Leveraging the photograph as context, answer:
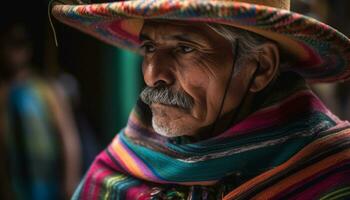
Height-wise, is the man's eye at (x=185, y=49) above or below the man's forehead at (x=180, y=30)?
below

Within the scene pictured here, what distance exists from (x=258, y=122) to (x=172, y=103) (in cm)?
19

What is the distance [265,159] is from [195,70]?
24cm

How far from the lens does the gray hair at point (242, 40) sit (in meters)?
1.16

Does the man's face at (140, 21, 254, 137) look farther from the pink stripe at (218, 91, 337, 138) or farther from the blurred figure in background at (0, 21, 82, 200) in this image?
the blurred figure in background at (0, 21, 82, 200)

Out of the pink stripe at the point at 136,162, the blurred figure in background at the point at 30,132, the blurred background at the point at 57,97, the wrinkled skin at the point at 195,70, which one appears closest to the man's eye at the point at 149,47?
the wrinkled skin at the point at 195,70

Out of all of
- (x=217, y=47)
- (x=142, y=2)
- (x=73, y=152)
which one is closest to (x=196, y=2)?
(x=142, y=2)

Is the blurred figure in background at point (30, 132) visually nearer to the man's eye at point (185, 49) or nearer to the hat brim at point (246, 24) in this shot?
the hat brim at point (246, 24)

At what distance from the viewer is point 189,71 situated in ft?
3.85

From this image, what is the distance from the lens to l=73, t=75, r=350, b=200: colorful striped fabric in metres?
1.15

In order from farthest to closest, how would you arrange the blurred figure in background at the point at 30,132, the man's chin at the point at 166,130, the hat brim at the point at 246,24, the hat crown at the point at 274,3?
the blurred figure in background at the point at 30,132 < the man's chin at the point at 166,130 < the hat crown at the point at 274,3 < the hat brim at the point at 246,24

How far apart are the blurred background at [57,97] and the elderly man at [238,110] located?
1058mm

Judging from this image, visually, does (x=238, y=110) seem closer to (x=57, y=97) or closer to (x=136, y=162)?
(x=136, y=162)

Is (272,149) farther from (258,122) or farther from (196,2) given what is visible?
(196,2)

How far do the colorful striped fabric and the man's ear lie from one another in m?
0.03
